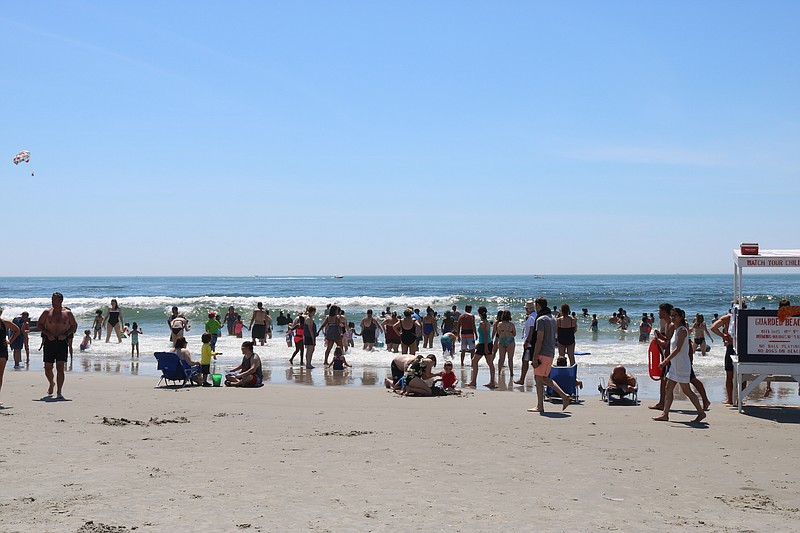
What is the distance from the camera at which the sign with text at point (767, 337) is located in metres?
9.85

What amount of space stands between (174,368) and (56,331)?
232 cm

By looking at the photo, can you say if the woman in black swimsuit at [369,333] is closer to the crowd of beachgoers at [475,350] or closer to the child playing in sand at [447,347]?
the crowd of beachgoers at [475,350]

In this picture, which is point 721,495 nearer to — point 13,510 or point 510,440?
point 510,440

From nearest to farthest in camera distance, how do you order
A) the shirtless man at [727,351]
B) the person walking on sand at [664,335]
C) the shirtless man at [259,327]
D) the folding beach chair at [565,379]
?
the person walking on sand at [664,335] → the shirtless man at [727,351] → the folding beach chair at [565,379] → the shirtless man at [259,327]

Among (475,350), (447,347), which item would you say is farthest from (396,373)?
(447,347)

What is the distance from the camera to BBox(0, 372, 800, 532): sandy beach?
534cm

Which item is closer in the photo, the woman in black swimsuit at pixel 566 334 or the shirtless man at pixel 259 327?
the woman in black swimsuit at pixel 566 334

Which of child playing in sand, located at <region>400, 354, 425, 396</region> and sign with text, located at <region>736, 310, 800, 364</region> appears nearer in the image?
sign with text, located at <region>736, 310, 800, 364</region>

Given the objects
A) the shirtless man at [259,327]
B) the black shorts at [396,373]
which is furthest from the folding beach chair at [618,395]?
the shirtless man at [259,327]

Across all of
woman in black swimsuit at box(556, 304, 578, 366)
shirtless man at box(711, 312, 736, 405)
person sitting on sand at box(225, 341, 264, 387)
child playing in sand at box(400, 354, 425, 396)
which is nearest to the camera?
shirtless man at box(711, 312, 736, 405)

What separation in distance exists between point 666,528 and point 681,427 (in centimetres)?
435

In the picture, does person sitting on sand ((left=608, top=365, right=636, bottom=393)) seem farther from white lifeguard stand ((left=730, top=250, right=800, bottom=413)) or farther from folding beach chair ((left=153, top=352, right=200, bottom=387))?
folding beach chair ((left=153, top=352, right=200, bottom=387))

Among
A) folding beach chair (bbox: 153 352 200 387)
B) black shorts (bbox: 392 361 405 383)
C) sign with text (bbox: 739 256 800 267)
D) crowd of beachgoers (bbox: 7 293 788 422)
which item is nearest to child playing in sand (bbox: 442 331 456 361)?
crowd of beachgoers (bbox: 7 293 788 422)

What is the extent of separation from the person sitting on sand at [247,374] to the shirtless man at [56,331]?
279 cm
